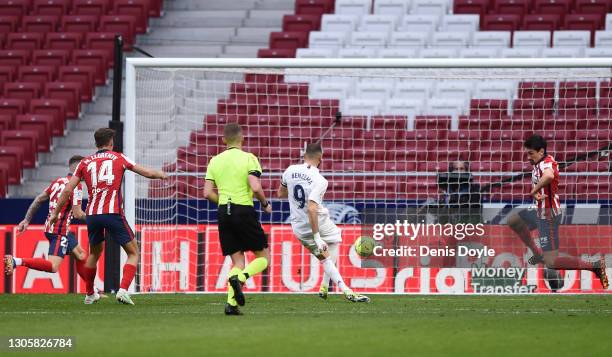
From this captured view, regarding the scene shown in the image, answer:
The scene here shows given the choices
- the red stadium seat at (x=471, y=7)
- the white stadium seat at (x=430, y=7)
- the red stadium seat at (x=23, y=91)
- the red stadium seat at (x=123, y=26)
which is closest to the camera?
the red stadium seat at (x=23, y=91)

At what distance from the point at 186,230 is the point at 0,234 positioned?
2885 mm

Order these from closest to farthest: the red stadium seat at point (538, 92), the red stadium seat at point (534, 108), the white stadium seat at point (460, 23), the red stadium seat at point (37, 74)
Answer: the red stadium seat at point (534, 108) → the red stadium seat at point (538, 92) → the white stadium seat at point (460, 23) → the red stadium seat at point (37, 74)

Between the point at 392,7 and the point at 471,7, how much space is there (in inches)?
63.8

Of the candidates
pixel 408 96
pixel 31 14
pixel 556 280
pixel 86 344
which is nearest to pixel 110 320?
pixel 86 344

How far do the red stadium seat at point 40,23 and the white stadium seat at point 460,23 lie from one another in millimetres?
8499

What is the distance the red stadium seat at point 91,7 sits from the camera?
2638 cm

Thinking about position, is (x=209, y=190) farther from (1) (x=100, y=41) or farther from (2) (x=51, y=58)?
(2) (x=51, y=58)

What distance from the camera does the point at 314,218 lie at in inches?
526

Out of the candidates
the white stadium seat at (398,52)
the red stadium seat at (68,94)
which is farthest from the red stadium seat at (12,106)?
the white stadium seat at (398,52)

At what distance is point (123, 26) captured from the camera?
83.6ft

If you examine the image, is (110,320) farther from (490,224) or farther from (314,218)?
(490,224)

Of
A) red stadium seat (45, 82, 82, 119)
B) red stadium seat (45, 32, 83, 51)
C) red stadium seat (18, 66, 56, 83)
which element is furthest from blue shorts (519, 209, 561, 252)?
red stadium seat (45, 32, 83, 51)

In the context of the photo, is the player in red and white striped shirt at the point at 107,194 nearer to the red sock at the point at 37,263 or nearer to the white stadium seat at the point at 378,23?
the red sock at the point at 37,263

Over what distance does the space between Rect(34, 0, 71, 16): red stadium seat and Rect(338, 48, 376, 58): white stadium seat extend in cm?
712
